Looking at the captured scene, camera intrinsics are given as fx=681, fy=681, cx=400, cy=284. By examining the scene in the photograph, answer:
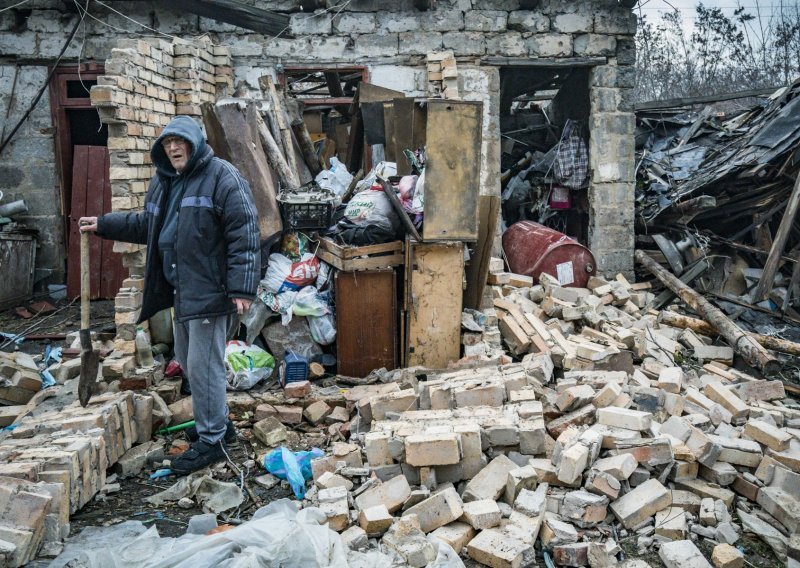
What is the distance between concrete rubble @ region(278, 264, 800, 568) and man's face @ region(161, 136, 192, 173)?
6.27 feet

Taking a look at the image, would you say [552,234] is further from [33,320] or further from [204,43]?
[33,320]

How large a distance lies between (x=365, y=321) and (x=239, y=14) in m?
4.45

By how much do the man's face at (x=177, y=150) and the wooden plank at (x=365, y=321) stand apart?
193 cm

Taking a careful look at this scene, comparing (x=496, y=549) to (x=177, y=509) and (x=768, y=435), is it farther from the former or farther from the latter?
(x=768, y=435)

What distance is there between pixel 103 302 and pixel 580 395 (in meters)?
6.20

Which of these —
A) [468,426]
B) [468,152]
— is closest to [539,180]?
[468,152]

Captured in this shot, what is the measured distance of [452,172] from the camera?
565 cm

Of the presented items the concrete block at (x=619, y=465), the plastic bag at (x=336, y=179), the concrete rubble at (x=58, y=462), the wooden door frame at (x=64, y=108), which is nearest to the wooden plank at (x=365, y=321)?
the plastic bag at (x=336, y=179)

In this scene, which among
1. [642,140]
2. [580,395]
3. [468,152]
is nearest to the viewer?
[580,395]

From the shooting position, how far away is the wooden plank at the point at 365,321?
567 centimetres

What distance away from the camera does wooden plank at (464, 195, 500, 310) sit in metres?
5.98

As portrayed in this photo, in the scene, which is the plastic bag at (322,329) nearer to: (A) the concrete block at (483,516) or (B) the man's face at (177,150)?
(B) the man's face at (177,150)

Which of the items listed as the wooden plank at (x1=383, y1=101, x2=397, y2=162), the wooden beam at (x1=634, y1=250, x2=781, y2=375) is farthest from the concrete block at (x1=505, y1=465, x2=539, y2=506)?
the wooden plank at (x1=383, y1=101, x2=397, y2=162)

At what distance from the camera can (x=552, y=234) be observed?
27.1ft
